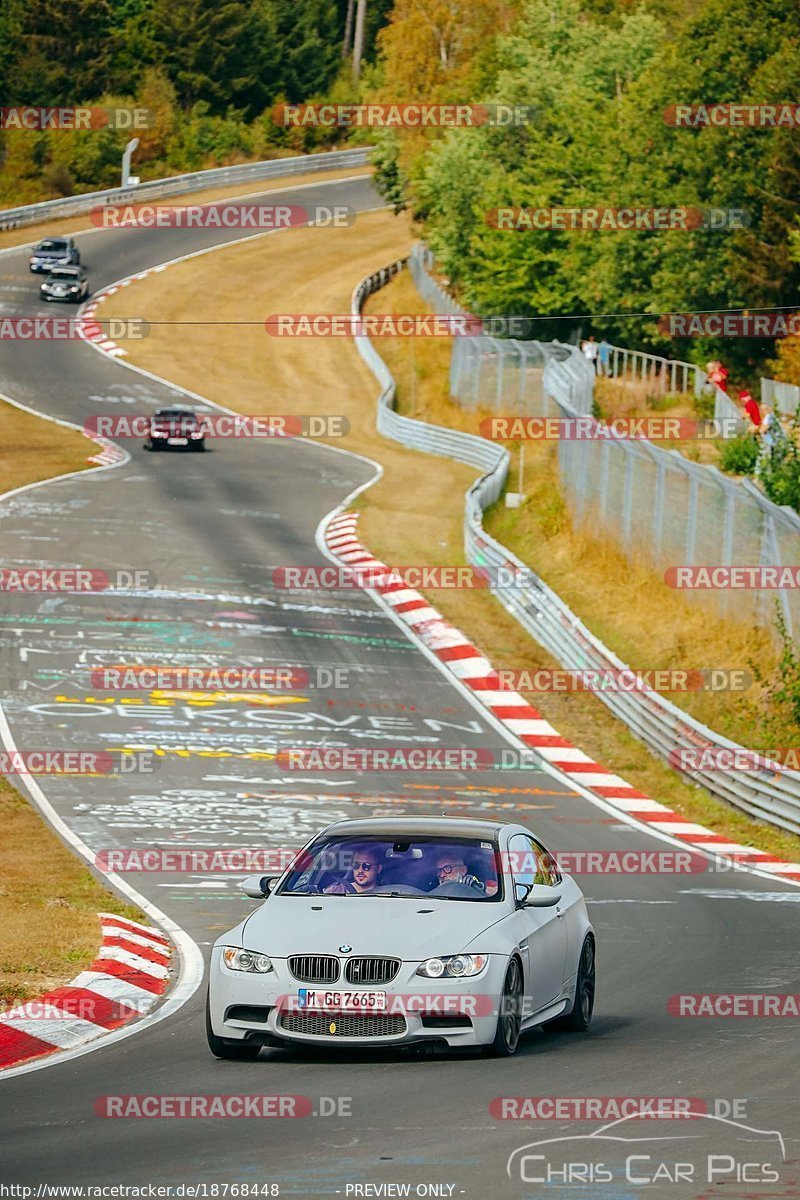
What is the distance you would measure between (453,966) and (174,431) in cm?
4513

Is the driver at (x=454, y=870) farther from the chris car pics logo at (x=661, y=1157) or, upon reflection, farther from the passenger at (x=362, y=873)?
the chris car pics logo at (x=661, y=1157)

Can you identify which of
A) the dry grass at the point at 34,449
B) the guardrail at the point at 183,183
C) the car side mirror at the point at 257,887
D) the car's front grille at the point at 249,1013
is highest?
the car side mirror at the point at 257,887

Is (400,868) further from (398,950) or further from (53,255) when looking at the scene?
(53,255)

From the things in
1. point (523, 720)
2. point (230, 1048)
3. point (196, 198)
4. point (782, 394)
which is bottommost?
point (196, 198)

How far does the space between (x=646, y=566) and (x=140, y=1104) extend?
26770 mm

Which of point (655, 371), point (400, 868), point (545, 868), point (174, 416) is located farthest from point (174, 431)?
point (400, 868)

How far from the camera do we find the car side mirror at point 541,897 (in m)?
11.9

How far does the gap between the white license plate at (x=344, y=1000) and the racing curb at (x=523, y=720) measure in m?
11.6

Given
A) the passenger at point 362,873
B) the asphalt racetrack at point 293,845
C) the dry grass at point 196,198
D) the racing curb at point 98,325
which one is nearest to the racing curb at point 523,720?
the asphalt racetrack at point 293,845

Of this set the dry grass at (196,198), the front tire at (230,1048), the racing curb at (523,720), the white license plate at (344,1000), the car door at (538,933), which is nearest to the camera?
the white license plate at (344,1000)

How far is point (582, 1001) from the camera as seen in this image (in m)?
12.6

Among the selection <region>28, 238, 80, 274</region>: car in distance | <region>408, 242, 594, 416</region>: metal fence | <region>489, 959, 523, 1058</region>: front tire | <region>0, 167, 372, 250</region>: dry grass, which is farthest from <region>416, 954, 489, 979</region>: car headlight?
<region>0, 167, 372, 250</region>: dry grass

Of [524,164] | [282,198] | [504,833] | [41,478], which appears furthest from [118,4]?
[504,833]

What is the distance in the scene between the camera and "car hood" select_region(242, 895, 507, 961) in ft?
36.2
